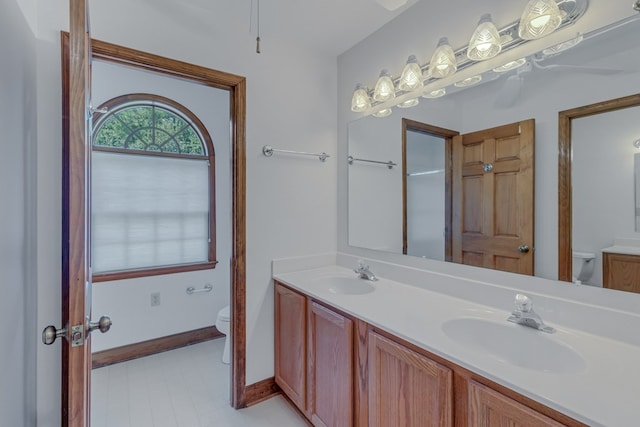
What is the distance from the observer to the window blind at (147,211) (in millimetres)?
2471

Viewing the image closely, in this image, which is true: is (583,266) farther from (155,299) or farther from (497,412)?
(155,299)

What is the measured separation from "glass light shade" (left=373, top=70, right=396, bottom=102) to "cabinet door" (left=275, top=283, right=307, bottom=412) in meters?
1.31

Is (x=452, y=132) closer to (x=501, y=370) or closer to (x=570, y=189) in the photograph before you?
(x=570, y=189)

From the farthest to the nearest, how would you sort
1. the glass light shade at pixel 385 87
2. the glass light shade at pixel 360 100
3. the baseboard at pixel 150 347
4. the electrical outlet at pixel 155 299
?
the electrical outlet at pixel 155 299 < the baseboard at pixel 150 347 < the glass light shade at pixel 360 100 < the glass light shade at pixel 385 87

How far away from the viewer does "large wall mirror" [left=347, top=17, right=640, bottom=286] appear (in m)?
1.10

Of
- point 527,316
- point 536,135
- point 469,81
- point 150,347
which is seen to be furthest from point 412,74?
point 150,347

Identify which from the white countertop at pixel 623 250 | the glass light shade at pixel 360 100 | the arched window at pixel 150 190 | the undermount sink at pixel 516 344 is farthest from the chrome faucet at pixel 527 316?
the arched window at pixel 150 190

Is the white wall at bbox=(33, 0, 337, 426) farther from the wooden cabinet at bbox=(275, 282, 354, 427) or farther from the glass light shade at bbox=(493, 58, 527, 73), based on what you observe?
→ the glass light shade at bbox=(493, 58, 527, 73)

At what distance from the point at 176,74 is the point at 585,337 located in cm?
225

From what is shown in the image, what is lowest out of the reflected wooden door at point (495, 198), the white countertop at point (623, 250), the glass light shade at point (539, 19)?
the white countertop at point (623, 250)

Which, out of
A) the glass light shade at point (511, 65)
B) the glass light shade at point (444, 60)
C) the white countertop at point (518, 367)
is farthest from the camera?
the glass light shade at point (444, 60)

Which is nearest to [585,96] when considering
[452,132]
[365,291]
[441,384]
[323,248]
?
[452,132]

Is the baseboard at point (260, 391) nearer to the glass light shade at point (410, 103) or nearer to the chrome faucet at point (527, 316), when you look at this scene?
the chrome faucet at point (527, 316)

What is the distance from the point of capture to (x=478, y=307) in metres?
1.40
